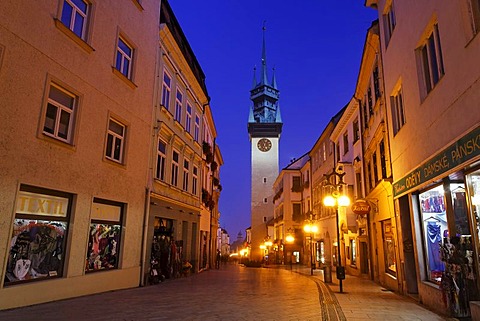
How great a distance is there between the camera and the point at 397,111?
13.8m

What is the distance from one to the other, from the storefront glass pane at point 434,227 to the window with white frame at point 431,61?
296 cm

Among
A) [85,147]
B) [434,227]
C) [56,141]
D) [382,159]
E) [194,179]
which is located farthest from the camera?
[194,179]

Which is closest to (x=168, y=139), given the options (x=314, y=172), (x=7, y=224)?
(x=7, y=224)

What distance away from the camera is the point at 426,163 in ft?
31.9

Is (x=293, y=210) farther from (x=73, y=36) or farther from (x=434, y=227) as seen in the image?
(x=73, y=36)

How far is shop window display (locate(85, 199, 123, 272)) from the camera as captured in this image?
39.1ft

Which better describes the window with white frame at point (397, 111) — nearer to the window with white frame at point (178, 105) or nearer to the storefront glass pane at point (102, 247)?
the storefront glass pane at point (102, 247)

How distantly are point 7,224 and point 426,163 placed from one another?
439 inches

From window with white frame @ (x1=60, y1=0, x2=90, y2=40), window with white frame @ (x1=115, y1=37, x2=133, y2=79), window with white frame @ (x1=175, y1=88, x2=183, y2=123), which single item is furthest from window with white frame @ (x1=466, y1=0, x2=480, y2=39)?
window with white frame @ (x1=175, y1=88, x2=183, y2=123)

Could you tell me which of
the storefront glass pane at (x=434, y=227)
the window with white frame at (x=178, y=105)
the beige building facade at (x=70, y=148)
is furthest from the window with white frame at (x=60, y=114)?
the storefront glass pane at (x=434, y=227)

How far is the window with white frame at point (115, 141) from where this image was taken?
43.2 ft

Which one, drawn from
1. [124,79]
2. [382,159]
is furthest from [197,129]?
[382,159]

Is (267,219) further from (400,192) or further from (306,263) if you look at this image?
(400,192)

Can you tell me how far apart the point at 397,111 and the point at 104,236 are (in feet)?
40.2
